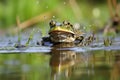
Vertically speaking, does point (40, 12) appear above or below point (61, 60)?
above

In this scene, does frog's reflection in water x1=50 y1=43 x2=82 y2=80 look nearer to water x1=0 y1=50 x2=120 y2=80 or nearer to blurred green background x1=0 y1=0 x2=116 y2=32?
water x1=0 y1=50 x2=120 y2=80

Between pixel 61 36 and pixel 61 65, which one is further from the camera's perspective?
pixel 61 36

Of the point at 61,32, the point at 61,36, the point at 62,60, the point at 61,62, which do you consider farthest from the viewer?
the point at 61,36

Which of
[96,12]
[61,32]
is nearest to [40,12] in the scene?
[96,12]

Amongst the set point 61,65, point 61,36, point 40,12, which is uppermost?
point 40,12

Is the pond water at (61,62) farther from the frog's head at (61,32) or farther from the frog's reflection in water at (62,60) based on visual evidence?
the frog's head at (61,32)

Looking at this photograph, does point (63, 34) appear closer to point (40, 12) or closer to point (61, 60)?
point (61, 60)
